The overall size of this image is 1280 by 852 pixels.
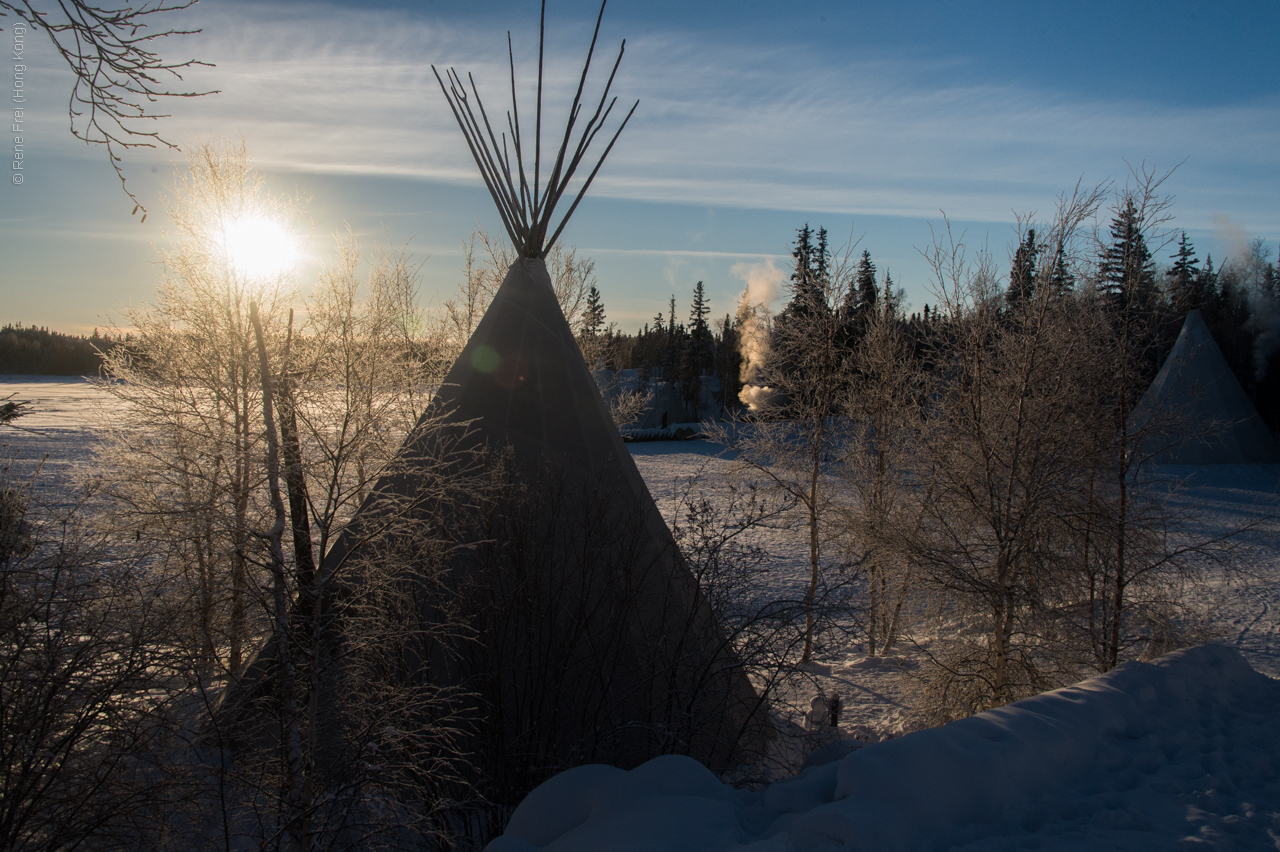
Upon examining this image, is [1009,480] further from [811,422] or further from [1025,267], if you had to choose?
[811,422]

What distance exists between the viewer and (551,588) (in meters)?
3.92

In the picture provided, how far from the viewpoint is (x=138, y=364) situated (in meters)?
7.55

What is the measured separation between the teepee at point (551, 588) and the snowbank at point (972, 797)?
2.44 ft

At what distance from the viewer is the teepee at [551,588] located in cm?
387

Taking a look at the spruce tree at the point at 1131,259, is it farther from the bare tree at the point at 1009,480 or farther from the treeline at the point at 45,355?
the treeline at the point at 45,355

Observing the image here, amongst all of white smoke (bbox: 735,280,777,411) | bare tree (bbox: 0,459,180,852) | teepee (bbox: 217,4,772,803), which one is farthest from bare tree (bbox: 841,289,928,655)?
white smoke (bbox: 735,280,777,411)

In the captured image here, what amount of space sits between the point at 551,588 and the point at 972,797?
2.40m

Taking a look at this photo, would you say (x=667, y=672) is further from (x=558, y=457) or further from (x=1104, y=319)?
(x=1104, y=319)

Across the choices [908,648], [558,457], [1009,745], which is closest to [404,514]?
[558,457]

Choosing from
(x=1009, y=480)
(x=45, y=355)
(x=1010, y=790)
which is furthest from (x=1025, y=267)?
(x=45, y=355)

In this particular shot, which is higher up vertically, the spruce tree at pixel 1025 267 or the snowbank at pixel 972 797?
the spruce tree at pixel 1025 267

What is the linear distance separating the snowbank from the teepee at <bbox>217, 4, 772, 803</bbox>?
Answer: 74 centimetres

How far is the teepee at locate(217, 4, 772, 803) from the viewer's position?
3.87 m

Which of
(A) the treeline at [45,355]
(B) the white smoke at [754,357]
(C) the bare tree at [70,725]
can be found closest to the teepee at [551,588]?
(C) the bare tree at [70,725]
